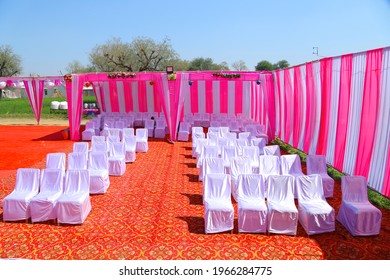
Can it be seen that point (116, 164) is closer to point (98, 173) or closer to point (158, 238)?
point (98, 173)

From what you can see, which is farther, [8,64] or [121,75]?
[8,64]

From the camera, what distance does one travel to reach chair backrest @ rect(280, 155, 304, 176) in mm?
7824

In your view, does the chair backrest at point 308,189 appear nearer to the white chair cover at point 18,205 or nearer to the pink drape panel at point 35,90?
the white chair cover at point 18,205

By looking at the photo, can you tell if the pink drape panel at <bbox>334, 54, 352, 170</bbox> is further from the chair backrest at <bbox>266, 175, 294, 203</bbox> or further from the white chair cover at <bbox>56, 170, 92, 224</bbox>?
the white chair cover at <bbox>56, 170, 92, 224</bbox>

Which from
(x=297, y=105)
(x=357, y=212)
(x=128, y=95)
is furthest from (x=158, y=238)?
(x=128, y=95)

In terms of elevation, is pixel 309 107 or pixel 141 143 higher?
pixel 309 107

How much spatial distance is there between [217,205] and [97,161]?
3878mm

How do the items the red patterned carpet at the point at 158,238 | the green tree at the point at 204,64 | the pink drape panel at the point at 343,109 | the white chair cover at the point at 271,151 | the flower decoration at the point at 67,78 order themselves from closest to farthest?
the red patterned carpet at the point at 158,238, the pink drape panel at the point at 343,109, the white chair cover at the point at 271,151, the flower decoration at the point at 67,78, the green tree at the point at 204,64

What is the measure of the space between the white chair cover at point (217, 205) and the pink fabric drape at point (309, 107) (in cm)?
554

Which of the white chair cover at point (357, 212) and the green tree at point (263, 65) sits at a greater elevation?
the green tree at point (263, 65)

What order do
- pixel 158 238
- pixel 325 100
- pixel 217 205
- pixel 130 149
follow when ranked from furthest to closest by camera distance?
pixel 130 149 → pixel 325 100 → pixel 217 205 → pixel 158 238

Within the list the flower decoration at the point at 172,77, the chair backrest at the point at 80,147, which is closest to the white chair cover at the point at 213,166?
the chair backrest at the point at 80,147

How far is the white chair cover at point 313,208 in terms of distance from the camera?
18.6ft

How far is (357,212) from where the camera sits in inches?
219
